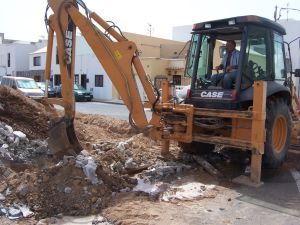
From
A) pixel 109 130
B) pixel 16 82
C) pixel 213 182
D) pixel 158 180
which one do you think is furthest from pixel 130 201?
pixel 16 82

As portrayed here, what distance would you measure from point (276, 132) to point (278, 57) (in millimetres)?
1453

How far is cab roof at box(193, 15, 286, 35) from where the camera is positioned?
7520 millimetres

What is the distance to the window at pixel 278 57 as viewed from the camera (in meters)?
8.12

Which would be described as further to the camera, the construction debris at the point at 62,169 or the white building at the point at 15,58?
the white building at the point at 15,58

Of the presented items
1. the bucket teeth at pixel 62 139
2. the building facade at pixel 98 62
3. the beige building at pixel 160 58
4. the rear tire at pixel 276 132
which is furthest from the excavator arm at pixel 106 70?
the building facade at pixel 98 62

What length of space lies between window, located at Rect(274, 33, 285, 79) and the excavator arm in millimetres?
1889

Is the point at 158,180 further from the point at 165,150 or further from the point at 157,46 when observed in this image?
the point at 157,46

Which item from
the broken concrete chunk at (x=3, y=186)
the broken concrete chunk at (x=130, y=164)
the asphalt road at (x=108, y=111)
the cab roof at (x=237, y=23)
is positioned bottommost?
the asphalt road at (x=108, y=111)

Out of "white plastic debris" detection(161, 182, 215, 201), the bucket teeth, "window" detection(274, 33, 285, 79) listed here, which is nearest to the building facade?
"window" detection(274, 33, 285, 79)

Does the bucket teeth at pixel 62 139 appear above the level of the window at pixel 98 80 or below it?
below

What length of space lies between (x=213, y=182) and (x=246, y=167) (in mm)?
1170

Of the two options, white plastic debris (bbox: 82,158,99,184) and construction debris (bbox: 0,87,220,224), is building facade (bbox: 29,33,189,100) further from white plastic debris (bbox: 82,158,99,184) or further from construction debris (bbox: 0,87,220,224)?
white plastic debris (bbox: 82,158,99,184)

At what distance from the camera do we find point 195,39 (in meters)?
8.47

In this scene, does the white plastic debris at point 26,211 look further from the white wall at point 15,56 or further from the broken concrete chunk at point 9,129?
the white wall at point 15,56
